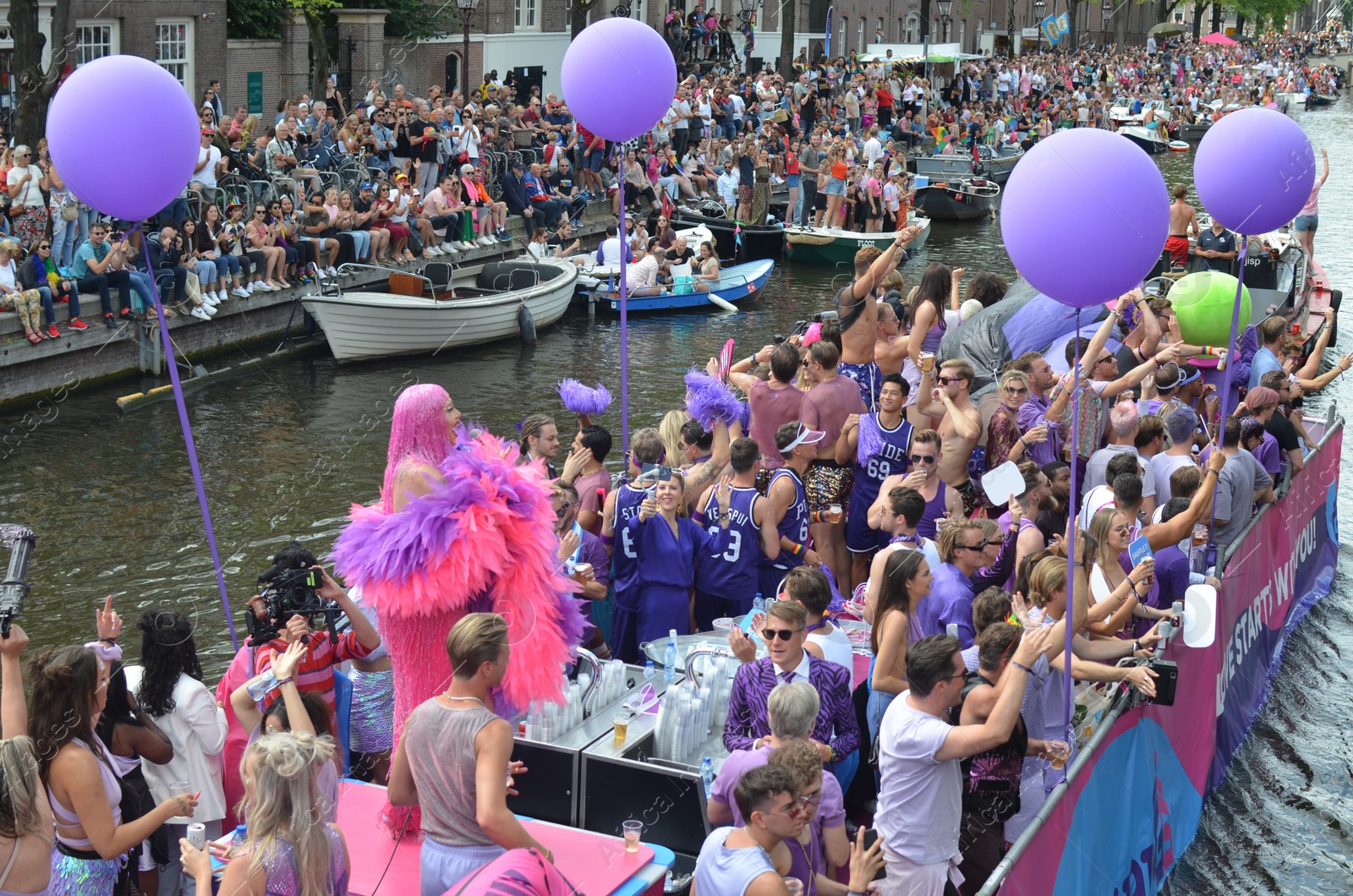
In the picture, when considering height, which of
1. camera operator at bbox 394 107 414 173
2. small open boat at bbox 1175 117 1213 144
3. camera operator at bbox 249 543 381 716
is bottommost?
camera operator at bbox 249 543 381 716

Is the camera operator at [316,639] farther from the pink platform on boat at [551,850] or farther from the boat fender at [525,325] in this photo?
the boat fender at [525,325]

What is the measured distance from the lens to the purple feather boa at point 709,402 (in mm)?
7691

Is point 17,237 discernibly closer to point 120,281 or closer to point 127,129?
point 120,281

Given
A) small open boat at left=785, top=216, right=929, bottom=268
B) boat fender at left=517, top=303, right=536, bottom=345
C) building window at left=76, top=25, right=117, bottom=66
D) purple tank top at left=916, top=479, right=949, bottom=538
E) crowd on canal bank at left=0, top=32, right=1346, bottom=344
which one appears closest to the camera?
purple tank top at left=916, top=479, right=949, bottom=538

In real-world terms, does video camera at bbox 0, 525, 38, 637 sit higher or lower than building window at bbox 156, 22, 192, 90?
lower

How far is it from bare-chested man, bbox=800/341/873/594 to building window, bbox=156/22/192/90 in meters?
20.7

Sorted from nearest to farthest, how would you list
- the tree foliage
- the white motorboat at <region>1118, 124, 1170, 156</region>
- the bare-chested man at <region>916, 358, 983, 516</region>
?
the bare-chested man at <region>916, 358, 983, 516</region> → the tree foliage → the white motorboat at <region>1118, 124, 1170, 156</region>

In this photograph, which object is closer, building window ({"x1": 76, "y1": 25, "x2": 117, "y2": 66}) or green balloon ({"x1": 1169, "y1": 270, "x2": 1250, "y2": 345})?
green balloon ({"x1": 1169, "y1": 270, "x2": 1250, "y2": 345})

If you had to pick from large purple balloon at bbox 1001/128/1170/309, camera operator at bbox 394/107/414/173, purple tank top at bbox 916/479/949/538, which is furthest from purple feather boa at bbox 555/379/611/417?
camera operator at bbox 394/107/414/173

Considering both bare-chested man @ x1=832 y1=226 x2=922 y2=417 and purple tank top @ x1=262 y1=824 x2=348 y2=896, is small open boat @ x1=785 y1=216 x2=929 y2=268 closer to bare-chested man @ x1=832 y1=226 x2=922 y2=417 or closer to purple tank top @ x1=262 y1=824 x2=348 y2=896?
bare-chested man @ x1=832 y1=226 x2=922 y2=417

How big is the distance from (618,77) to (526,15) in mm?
29622

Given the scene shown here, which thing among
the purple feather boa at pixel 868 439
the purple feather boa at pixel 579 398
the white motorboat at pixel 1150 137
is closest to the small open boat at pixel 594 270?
the purple feather boa at pixel 579 398

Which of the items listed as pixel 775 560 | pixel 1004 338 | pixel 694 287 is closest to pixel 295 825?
pixel 775 560

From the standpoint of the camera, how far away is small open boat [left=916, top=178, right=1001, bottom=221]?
3266 centimetres
